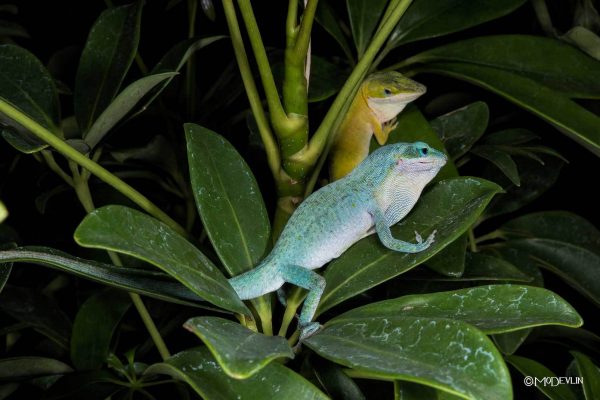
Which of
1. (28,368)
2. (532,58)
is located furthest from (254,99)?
(28,368)

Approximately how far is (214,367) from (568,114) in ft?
2.85

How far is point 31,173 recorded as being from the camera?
237 cm

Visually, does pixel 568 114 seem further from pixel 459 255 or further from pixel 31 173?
pixel 31 173

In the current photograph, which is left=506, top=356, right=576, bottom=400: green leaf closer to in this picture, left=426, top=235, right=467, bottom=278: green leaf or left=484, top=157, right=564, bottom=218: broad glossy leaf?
left=426, top=235, right=467, bottom=278: green leaf

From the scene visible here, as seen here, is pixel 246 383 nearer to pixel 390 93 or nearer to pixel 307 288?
pixel 307 288

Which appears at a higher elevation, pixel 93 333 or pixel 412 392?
pixel 412 392

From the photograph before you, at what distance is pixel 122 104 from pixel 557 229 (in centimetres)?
135

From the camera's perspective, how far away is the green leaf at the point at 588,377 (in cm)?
145

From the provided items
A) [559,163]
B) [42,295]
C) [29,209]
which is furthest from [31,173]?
[559,163]

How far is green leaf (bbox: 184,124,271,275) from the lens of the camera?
4.02 feet

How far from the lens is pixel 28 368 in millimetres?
1716

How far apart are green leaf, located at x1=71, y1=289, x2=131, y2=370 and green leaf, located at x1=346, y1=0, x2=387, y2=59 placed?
3.07 ft

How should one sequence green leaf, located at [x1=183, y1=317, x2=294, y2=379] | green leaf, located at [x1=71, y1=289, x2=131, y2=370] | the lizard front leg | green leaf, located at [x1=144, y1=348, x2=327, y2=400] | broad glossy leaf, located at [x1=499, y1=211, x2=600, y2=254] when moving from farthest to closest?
broad glossy leaf, located at [x1=499, y1=211, x2=600, y2=254] < green leaf, located at [x1=71, y1=289, x2=131, y2=370] < the lizard front leg < green leaf, located at [x1=144, y1=348, x2=327, y2=400] < green leaf, located at [x1=183, y1=317, x2=294, y2=379]

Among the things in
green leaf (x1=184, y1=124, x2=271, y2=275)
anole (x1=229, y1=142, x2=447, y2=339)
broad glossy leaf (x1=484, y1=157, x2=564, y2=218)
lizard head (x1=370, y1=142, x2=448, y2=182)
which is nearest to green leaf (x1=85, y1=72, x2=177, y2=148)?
green leaf (x1=184, y1=124, x2=271, y2=275)
